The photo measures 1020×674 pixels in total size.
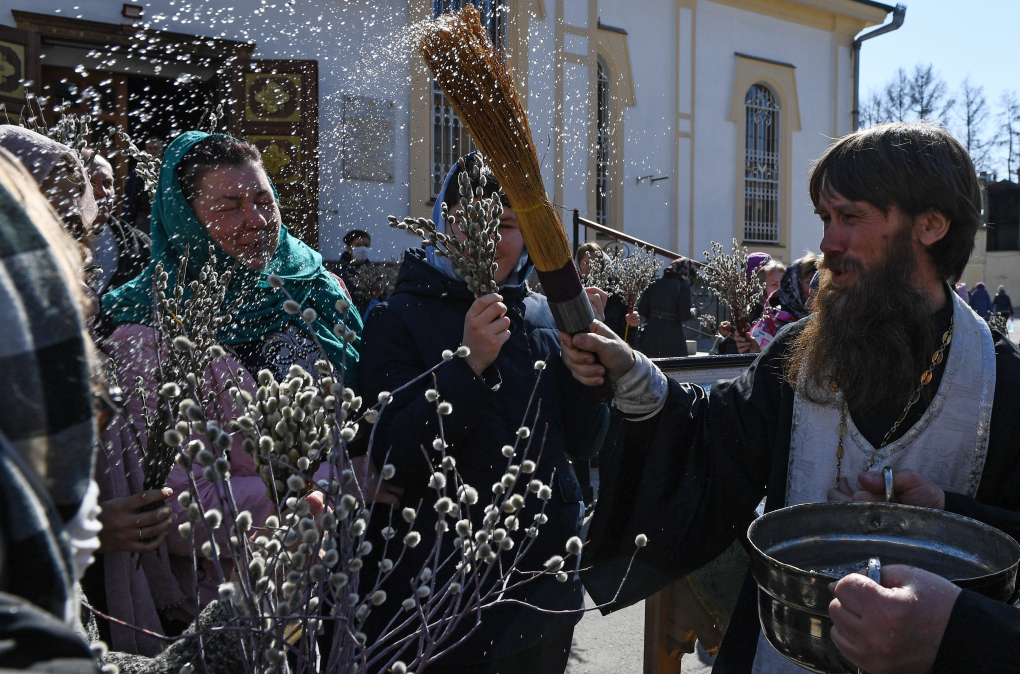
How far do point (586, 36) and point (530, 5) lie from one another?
1.55 m

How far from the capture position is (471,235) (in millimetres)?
1447

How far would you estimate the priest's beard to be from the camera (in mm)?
1703

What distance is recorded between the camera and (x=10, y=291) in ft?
1.68

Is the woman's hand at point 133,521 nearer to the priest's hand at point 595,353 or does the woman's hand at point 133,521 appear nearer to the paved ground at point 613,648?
the priest's hand at point 595,353

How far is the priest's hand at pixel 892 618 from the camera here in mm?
1066

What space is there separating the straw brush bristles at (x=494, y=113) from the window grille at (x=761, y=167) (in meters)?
16.0

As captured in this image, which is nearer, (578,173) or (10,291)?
(10,291)

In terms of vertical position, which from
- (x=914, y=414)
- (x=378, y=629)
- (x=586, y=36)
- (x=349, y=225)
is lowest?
(x=378, y=629)

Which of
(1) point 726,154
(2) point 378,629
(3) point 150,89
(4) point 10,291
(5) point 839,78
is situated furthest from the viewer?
(5) point 839,78

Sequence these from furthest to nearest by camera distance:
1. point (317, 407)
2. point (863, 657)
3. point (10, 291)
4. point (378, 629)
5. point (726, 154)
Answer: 1. point (726, 154)
2. point (378, 629)
3. point (863, 657)
4. point (317, 407)
5. point (10, 291)

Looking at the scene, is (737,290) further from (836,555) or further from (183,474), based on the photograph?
(183,474)

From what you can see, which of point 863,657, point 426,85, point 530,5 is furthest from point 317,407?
point 530,5

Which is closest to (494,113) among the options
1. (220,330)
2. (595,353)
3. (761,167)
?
(595,353)

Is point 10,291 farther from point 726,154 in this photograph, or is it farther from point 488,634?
point 726,154
